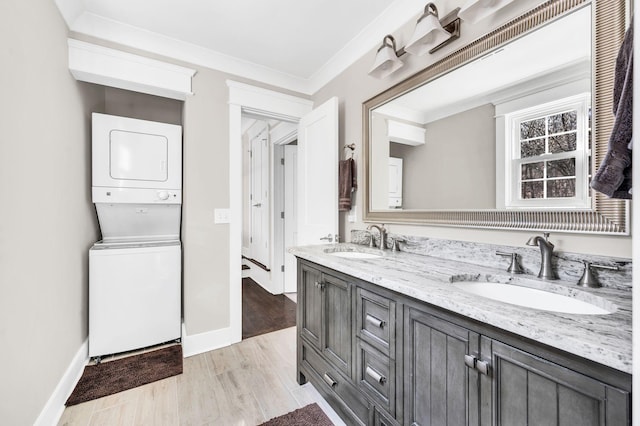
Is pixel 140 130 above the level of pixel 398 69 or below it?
below

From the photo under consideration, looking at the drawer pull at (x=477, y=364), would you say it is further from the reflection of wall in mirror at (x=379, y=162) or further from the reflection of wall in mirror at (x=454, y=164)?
the reflection of wall in mirror at (x=379, y=162)

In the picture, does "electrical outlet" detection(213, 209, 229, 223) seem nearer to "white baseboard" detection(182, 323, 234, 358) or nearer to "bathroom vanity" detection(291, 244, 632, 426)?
"white baseboard" detection(182, 323, 234, 358)

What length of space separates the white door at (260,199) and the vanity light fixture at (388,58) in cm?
245

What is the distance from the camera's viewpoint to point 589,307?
3.03ft

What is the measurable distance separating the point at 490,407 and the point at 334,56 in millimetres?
2584

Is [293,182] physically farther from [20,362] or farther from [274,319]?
[20,362]

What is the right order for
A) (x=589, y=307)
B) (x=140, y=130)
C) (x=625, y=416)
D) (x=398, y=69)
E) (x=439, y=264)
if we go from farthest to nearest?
(x=140, y=130) < (x=398, y=69) < (x=439, y=264) < (x=589, y=307) < (x=625, y=416)

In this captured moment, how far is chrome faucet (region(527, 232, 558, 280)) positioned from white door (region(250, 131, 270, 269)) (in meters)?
3.30

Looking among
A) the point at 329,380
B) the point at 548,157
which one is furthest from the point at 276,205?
the point at 548,157

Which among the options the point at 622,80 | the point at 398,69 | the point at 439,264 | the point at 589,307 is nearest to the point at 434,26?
the point at 398,69

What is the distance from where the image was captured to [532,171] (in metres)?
1.22

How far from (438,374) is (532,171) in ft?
3.11

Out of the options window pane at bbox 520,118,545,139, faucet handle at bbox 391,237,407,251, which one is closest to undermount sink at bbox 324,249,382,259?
faucet handle at bbox 391,237,407,251

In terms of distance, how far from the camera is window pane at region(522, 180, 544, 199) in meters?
1.19
